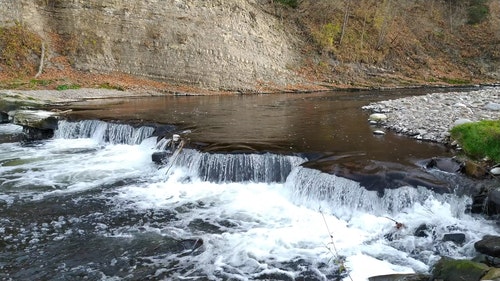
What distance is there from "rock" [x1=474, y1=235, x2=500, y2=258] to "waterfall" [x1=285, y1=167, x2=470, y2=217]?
4.75 ft

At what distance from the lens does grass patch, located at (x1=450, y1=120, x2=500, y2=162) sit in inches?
366

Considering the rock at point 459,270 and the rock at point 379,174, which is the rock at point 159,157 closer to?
the rock at point 379,174

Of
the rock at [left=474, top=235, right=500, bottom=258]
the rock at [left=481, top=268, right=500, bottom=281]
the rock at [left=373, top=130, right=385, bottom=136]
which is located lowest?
the rock at [left=474, top=235, right=500, bottom=258]

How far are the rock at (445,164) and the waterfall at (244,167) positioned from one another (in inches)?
117

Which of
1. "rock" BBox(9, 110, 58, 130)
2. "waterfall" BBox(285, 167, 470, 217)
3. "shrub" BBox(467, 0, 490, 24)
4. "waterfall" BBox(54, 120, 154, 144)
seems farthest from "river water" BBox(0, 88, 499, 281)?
"shrub" BBox(467, 0, 490, 24)

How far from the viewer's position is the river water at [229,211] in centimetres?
649

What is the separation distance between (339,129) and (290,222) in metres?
6.51

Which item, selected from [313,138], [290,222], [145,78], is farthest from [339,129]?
[145,78]

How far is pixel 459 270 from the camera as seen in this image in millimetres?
5391

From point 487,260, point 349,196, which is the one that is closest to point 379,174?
point 349,196

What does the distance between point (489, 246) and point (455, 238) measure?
76cm

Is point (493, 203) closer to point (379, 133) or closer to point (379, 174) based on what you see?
point (379, 174)

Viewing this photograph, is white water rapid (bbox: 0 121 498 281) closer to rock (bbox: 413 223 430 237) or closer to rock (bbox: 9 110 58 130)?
rock (bbox: 413 223 430 237)

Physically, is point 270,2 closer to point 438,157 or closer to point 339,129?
point 339,129
